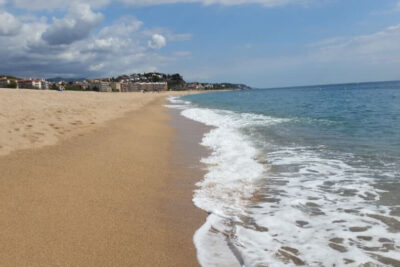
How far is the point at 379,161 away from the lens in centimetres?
675

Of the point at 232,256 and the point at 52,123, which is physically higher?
the point at 52,123

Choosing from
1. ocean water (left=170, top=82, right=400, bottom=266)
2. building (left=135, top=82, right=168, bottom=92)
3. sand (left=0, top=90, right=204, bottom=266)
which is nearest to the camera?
sand (left=0, top=90, right=204, bottom=266)

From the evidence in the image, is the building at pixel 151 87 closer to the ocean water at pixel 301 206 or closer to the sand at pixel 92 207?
the sand at pixel 92 207

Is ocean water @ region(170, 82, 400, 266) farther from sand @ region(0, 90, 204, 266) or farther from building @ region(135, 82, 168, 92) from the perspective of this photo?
building @ region(135, 82, 168, 92)

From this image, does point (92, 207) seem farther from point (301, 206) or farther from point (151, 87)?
point (151, 87)

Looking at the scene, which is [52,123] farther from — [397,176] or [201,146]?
[397,176]

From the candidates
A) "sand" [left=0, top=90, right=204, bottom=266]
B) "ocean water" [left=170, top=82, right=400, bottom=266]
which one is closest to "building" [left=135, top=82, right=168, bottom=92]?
"sand" [left=0, top=90, right=204, bottom=266]

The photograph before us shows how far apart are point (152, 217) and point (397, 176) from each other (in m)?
4.55

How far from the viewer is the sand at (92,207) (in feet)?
9.92

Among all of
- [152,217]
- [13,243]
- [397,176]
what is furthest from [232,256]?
[397,176]

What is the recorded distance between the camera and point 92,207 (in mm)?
4125

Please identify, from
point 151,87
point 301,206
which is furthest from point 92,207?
point 151,87

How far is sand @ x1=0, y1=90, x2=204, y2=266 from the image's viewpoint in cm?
302

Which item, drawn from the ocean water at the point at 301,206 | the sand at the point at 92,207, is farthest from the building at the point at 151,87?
the ocean water at the point at 301,206
